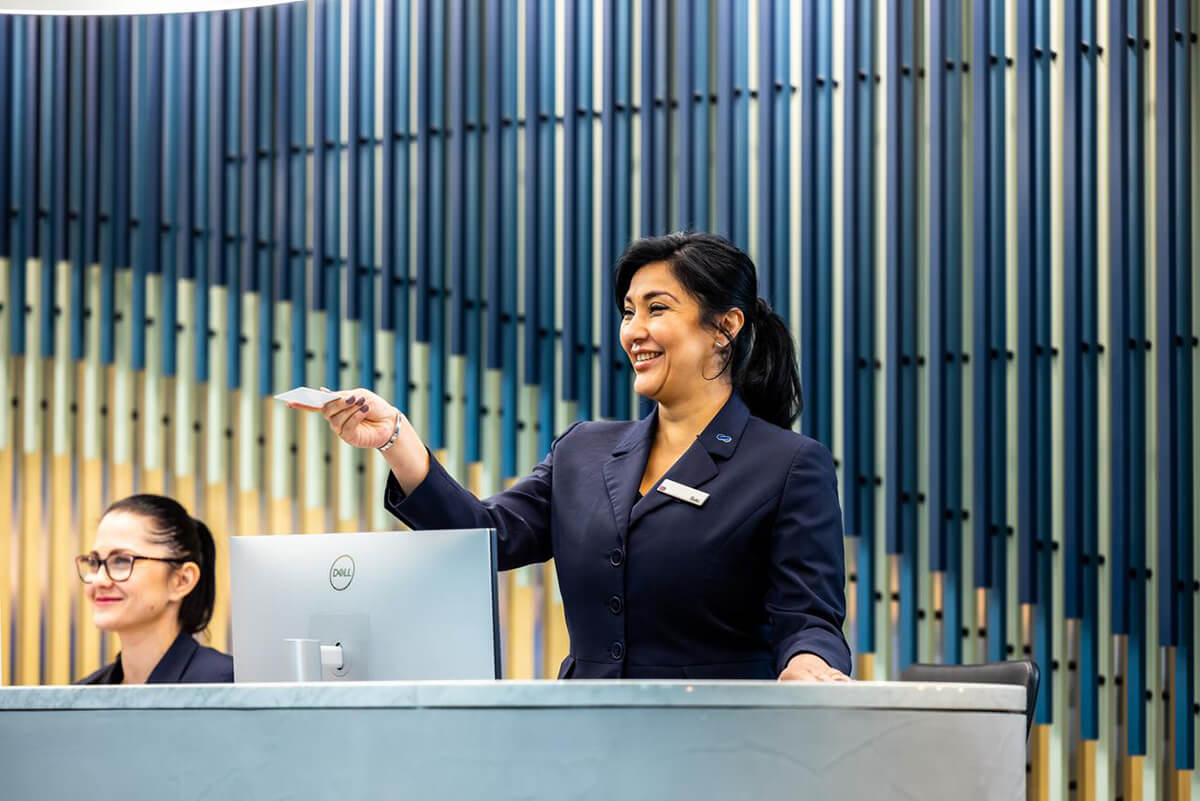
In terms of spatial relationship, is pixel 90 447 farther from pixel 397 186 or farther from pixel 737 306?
pixel 737 306

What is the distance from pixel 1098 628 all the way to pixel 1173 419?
0.79 meters

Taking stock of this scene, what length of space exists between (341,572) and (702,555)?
2.01 feet

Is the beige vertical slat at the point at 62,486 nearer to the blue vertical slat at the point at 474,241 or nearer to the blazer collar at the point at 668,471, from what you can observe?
the blue vertical slat at the point at 474,241

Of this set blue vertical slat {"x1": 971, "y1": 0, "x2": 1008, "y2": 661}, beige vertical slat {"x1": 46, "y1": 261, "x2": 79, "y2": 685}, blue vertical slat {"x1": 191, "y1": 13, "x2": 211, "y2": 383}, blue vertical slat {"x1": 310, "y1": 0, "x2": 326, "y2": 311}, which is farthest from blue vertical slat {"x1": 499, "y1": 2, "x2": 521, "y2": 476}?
beige vertical slat {"x1": 46, "y1": 261, "x2": 79, "y2": 685}

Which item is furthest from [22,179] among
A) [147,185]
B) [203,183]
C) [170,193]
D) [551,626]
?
[551,626]

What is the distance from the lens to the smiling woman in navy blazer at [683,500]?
2531 millimetres

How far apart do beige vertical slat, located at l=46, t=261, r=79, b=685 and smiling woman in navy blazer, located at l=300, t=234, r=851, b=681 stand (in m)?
4.01

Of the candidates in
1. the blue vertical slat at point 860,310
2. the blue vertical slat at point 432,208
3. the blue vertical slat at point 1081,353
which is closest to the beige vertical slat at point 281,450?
the blue vertical slat at point 432,208

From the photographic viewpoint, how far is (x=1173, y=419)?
17.3 feet

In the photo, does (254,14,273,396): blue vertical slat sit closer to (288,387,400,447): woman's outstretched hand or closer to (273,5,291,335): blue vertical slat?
(273,5,291,335): blue vertical slat

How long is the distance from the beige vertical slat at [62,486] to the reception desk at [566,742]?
469cm

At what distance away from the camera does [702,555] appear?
2543 millimetres

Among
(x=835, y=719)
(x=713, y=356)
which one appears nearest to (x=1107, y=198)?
(x=713, y=356)

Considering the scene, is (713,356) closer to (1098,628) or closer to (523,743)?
(523,743)
